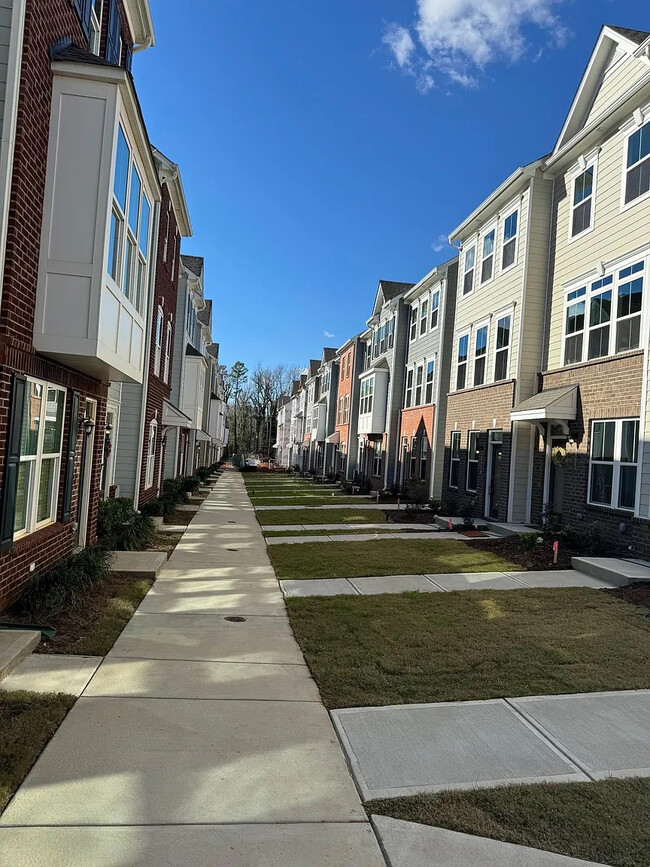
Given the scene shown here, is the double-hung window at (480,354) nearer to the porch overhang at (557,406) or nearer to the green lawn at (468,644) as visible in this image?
the porch overhang at (557,406)

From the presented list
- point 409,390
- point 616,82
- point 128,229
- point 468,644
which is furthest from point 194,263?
point 468,644

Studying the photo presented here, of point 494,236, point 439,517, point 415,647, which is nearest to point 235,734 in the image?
point 415,647

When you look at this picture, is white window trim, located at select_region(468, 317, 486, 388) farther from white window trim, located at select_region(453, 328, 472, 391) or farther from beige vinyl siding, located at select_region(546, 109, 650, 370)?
beige vinyl siding, located at select_region(546, 109, 650, 370)

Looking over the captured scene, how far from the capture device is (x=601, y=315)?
12.6 m

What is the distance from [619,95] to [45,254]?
38.3ft

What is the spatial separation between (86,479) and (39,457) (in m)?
2.57

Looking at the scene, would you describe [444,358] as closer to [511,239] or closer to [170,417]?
[511,239]

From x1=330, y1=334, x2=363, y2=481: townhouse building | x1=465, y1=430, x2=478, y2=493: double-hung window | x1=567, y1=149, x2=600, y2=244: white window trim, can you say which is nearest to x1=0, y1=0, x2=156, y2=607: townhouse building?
x1=567, y1=149, x2=600, y2=244: white window trim

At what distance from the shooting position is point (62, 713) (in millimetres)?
4422

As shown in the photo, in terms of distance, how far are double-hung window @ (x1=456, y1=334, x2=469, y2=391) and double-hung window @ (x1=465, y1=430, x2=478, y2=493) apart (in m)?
1.92

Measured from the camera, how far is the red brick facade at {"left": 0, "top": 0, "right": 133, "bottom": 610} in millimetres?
5879

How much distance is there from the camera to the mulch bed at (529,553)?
1077cm

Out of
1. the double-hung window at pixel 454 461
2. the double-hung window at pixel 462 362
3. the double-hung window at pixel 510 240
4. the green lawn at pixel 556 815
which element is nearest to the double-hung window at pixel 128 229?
the green lawn at pixel 556 815

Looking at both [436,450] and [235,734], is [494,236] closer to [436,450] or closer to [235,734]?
[436,450]
